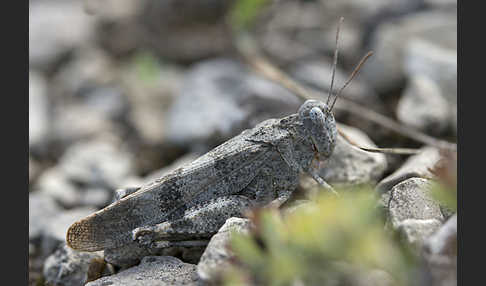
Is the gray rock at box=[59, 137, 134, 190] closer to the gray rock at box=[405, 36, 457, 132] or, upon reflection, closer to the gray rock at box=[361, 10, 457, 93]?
the gray rock at box=[361, 10, 457, 93]

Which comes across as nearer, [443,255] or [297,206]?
[443,255]

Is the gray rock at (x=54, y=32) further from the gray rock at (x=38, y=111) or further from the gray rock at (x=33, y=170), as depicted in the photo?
the gray rock at (x=33, y=170)

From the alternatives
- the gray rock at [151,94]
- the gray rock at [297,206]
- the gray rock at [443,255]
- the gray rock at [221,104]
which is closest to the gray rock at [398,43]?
the gray rock at [221,104]

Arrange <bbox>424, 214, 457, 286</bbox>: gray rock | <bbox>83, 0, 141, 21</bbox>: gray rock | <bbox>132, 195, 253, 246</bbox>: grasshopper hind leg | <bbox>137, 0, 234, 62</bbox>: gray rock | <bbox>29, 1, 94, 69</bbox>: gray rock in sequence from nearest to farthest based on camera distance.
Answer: <bbox>424, 214, 457, 286</bbox>: gray rock → <bbox>132, 195, 253, 246</bbox>: grasshopper hind leg → <bbox>137, 0, 234, 62</bbox>: gray rock → <bbox>29, 1, 94, 69</bbox>: gray rock → <bbox>83, 0, 141, 21</bbox>: gray rock

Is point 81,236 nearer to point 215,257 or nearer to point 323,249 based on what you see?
point 215,257

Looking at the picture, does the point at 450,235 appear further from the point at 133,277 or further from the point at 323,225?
the point at 133,277

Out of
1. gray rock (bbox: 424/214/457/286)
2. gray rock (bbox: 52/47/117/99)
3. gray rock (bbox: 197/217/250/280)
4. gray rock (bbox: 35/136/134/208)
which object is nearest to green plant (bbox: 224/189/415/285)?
gray rock (bbox: 424/214/457/286)

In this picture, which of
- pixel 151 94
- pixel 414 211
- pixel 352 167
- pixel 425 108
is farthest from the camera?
pixel 151 94

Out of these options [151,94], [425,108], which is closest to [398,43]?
[425,108]
